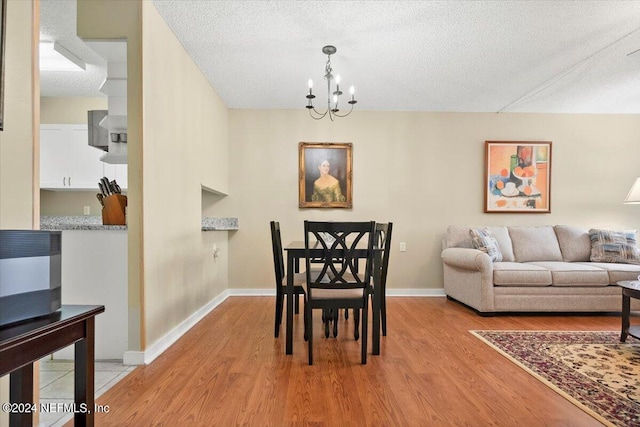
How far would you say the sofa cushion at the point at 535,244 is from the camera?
4.11 meters

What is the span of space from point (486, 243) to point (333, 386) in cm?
274

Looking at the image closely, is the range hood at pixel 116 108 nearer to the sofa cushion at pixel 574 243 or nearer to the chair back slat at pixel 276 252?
the chair back slat at pixel 276 252

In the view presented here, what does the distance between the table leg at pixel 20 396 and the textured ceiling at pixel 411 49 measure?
2.34m

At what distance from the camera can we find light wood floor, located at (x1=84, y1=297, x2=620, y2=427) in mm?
1593

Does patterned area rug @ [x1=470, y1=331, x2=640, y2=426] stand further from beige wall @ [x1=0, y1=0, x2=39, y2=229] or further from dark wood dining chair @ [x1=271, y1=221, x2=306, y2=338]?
beige wall @ [x1=0, y1=0, x2=39, y2=229]

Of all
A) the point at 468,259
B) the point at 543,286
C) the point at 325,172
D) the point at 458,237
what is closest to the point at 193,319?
the point at 325,172

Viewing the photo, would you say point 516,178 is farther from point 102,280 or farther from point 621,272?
point 102,280

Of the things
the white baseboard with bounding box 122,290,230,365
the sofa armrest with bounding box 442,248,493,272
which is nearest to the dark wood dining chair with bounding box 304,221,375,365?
the white baseboard with bounding box 122,290,230,365

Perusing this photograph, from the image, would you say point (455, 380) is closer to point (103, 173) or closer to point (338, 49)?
point (338, 49)

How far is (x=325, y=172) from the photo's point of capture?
4535 millimetres

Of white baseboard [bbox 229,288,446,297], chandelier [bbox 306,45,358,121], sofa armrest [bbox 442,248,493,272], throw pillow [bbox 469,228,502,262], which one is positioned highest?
chandelier [bbox 306,45,358,121]

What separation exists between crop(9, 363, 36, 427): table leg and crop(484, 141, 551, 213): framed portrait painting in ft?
15.5

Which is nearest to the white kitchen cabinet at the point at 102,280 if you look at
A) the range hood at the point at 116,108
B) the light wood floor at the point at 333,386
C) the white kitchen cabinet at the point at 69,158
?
the light wood floor at the point at 333,386

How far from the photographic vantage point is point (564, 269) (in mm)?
3523
